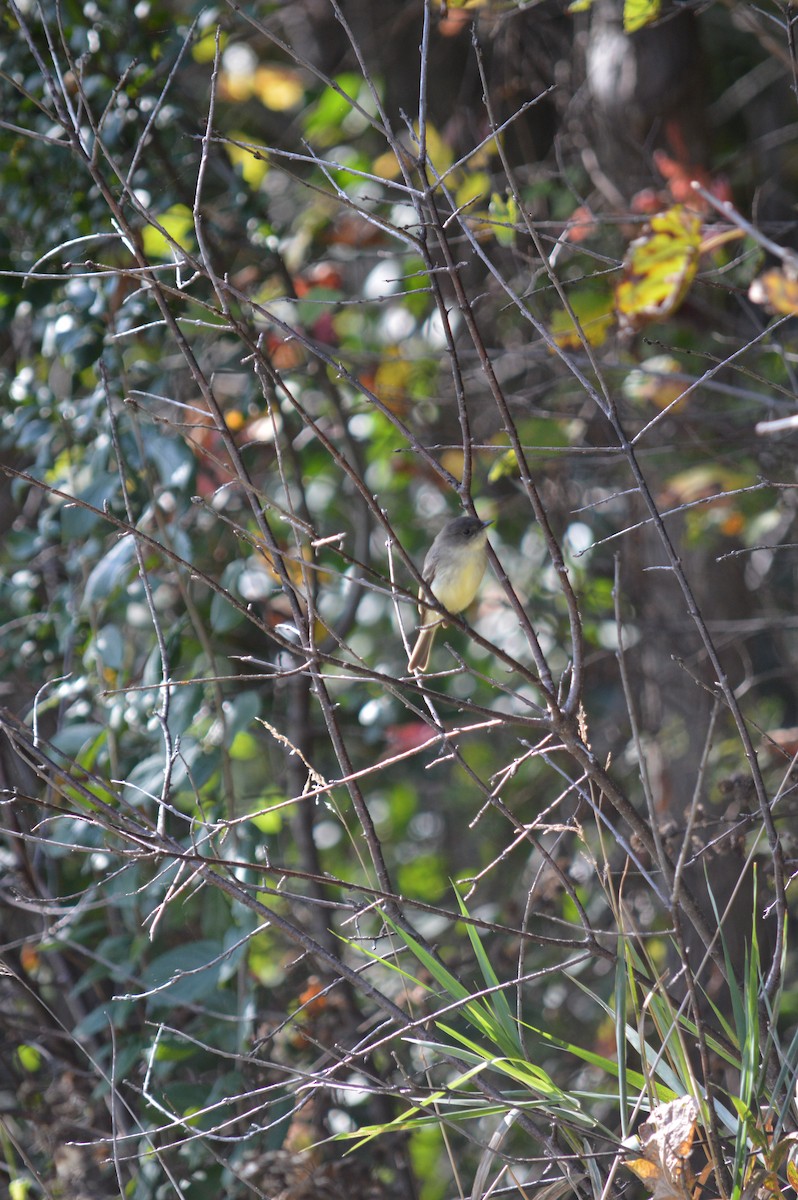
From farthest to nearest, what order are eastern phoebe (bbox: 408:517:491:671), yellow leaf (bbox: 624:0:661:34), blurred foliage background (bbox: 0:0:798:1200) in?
eastern phoebe (bbox: 408:517:491:671), yellow leaf (bbox: 624:0:661:34), blurred foliage background (bbox: 0:0:798:1200)

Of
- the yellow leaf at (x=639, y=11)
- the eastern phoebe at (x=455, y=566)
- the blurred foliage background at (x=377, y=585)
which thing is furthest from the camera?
the eastern phoebe at (x=455, y=566)

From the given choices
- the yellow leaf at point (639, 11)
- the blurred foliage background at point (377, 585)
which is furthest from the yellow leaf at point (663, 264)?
the yellow leaf at point (639, 11)

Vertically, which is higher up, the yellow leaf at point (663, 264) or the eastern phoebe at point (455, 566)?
the yellow leaf at point (663, 264)

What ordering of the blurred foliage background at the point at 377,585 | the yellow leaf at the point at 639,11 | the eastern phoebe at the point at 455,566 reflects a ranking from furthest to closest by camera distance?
the eastern phoebe at the point at 455,566
the yellow leaf at the point at 639,11
the blurred foliage background at the point at 377,585

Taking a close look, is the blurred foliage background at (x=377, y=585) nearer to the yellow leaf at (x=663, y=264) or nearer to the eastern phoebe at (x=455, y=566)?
the yellow leaf at (x=663, y=264)

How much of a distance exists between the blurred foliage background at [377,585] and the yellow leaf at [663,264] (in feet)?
0.05

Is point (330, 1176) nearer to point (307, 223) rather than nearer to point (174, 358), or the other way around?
point (174, 358)

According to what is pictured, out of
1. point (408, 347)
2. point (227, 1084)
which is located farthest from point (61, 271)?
point (227, 1084)

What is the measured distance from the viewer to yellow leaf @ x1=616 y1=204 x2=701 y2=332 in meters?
2.96

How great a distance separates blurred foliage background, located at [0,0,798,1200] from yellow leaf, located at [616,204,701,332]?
2 centimetres

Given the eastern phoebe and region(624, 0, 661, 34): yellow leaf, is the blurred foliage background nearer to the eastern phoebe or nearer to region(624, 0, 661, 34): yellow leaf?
region(624, 0, 661, 34): yellow leaf

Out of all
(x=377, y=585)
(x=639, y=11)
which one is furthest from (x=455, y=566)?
(x=639, y=11)

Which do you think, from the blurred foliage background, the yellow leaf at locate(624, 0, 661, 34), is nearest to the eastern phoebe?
the blurred foliage background

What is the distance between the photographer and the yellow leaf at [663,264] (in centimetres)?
296
